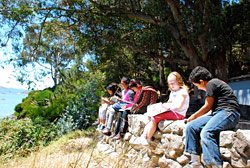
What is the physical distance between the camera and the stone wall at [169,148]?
1997 mm

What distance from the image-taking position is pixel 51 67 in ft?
75.7

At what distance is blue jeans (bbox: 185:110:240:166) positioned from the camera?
7.00ft

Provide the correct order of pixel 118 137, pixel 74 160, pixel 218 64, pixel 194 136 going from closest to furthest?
pixel 74 160, pixel 194 136, pixel 118 137, pixel 218 64

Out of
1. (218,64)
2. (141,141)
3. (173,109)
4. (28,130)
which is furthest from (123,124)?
(218,64)

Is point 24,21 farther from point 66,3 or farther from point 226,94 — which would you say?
point 226,94

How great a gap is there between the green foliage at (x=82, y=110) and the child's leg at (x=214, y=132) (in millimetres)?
4999

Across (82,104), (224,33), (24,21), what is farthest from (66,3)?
(224,33)

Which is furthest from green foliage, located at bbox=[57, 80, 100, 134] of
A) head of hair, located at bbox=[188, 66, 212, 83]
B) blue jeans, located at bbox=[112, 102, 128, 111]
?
head of hair, located at bbox=[188, 66, 212, 83]

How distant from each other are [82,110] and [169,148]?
15.0ft

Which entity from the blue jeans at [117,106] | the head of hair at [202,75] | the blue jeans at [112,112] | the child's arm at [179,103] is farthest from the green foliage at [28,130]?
the head of hair at [202,75]

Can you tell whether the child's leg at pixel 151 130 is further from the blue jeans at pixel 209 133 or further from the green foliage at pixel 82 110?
the green foliage at pixel 82 110

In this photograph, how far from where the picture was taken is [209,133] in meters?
2.22

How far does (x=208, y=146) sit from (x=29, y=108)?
7.67 m

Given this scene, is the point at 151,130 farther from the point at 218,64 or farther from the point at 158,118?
the point at 218,64
